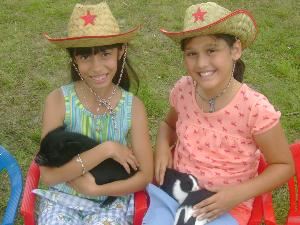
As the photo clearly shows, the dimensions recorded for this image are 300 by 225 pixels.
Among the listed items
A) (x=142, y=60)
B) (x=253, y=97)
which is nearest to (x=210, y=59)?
(x=253, y=97)

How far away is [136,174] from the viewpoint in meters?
2.40

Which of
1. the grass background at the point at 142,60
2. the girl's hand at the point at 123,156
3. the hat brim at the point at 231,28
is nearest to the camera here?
the hat brim at the point at 231,28

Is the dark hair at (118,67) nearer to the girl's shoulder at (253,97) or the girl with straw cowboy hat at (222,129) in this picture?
the girl with straw cowboy hat at (222,129)

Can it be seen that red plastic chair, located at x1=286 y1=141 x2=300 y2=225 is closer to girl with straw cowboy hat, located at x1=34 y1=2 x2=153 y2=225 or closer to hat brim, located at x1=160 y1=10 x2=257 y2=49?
hat brim, located at x1=160 y1=10 x2=257 y2=49

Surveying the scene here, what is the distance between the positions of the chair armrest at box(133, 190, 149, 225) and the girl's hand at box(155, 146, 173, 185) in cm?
10

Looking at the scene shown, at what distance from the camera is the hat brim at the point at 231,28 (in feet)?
7.02

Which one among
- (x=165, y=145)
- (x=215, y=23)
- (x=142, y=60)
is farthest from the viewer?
(x=142, y=60)

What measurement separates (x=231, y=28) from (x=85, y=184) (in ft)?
3.05

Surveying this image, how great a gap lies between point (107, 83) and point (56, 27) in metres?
3.01

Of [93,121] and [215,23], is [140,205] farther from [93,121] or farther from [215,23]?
[215,23]

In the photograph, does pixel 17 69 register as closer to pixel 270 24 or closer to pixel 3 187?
pixel 3 187

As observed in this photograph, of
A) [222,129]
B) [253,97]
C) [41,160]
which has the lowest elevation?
[41,160]

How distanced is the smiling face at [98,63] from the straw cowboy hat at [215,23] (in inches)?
12.1

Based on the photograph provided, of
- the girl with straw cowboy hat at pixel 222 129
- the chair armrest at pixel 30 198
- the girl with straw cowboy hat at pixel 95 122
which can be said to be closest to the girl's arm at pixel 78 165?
the girl with straw cowboy hat at pixel 95 122
